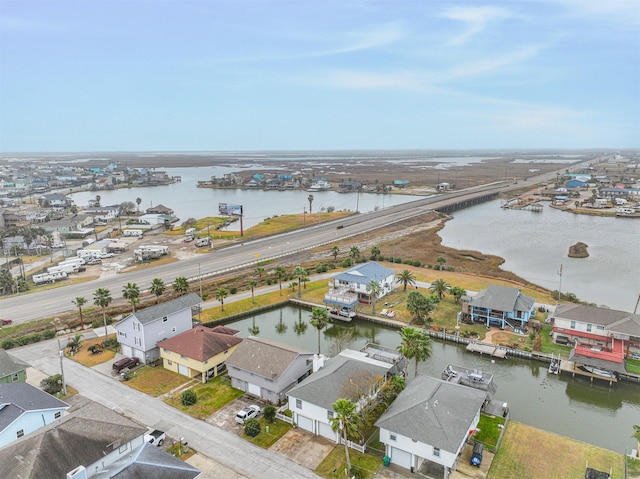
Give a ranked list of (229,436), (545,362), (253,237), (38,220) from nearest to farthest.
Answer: (229,436), (545,362), (253,237), (38,220)

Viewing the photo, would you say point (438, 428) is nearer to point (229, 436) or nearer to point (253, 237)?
point (229, 436)

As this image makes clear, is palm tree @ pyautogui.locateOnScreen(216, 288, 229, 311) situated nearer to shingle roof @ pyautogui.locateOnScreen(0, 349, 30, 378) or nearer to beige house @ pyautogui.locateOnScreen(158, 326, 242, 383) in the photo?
beige house @ pyautogui.locateOnScreen(158, 326, 242, 383)

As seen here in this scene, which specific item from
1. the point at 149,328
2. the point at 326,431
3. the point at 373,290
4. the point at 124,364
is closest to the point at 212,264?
the point at 373,290

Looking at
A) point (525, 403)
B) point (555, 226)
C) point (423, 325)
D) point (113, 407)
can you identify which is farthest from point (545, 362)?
point (555, 226)

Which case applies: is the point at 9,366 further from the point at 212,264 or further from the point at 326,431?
the point at 212,264

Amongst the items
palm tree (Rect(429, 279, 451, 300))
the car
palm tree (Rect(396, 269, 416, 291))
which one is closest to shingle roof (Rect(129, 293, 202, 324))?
the car

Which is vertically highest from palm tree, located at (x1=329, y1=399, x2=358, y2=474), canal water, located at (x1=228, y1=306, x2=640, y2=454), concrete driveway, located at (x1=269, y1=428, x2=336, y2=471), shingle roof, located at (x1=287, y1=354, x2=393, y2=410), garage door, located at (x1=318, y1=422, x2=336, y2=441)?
palm tree, located at (x1=329, y1=399, x2=358, y2=474)
